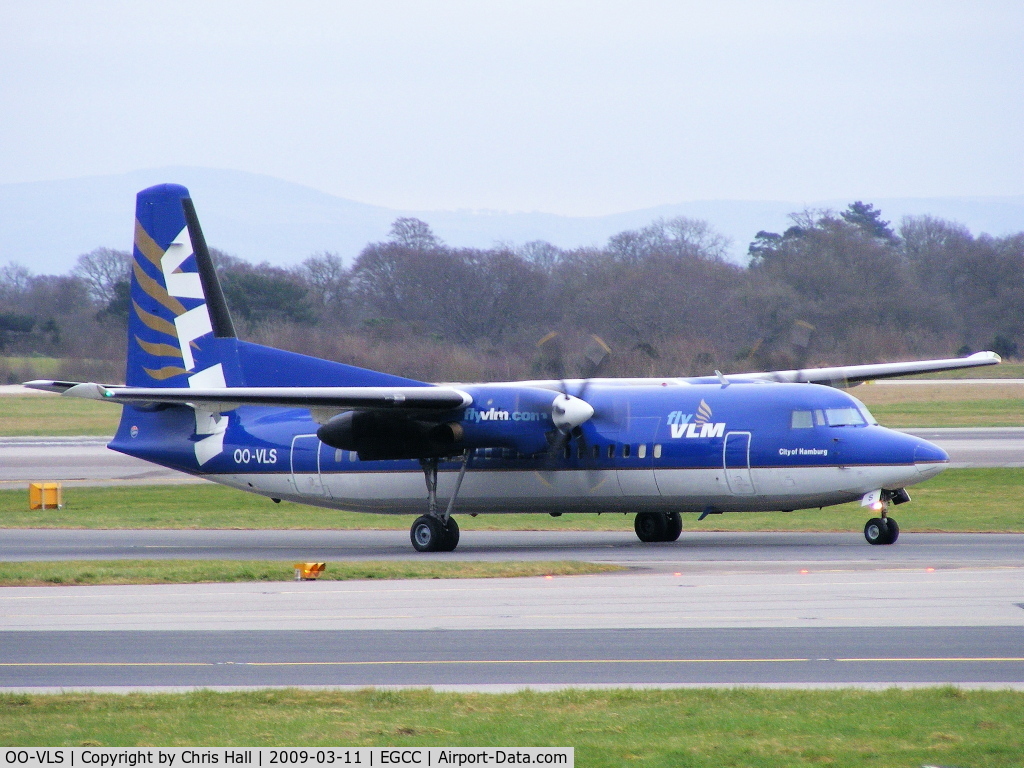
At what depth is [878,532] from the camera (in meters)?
22.2

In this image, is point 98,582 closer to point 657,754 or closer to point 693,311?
point 657,754

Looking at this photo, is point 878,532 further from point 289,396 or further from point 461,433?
point 289,396

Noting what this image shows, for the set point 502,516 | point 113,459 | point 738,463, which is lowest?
point 502,516

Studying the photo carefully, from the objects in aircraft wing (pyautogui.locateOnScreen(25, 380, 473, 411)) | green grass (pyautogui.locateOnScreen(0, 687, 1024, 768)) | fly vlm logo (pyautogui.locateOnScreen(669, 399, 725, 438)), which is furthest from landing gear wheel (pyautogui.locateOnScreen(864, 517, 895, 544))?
green grass (pyautogui.locateOnScreen(0, 687, 1024, 768))

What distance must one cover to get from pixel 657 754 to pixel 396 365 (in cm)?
3509

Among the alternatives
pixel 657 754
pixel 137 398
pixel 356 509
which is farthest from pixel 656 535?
pixel 657 754

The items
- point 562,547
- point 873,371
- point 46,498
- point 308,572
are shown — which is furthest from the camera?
point 46,498

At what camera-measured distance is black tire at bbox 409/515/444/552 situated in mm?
23922

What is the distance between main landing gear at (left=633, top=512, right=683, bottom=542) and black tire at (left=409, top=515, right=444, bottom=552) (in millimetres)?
3778

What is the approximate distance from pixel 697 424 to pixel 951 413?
43426mm

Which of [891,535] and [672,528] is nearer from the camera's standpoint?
[891,535]

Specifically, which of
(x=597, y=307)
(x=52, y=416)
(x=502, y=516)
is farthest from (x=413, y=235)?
(x=502, y=516)
